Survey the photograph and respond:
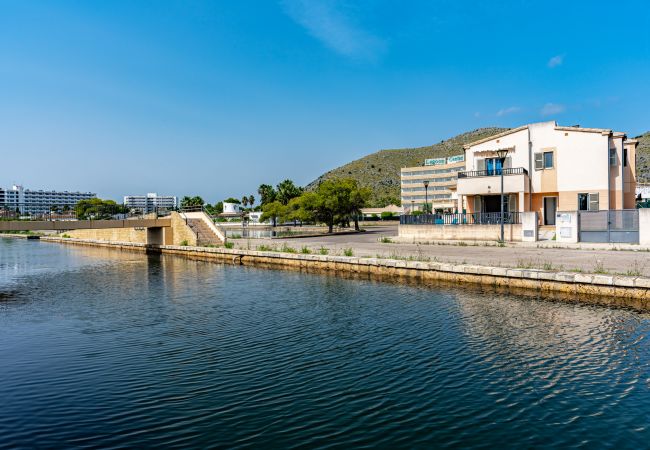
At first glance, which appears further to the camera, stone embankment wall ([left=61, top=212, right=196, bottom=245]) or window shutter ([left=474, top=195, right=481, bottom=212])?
stone embankment wall ([left=61, top=212, right=196, bottom=245])

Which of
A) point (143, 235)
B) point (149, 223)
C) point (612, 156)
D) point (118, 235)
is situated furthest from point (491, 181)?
point (118, 235)

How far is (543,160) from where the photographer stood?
37469 millimetres

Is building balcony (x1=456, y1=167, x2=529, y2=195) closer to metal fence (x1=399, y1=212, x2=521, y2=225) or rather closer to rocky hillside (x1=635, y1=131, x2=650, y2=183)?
metal fence (x1=399, y1=212, x2=521, y2=225)

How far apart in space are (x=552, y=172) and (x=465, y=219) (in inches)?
341

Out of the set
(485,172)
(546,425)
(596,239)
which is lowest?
(546,425)

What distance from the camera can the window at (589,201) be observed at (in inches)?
1393

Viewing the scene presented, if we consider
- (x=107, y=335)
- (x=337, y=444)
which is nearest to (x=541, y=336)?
(x=337, y=444)

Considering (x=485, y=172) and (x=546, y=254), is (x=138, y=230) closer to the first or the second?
(x=485, y=172)

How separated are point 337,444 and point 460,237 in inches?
1177

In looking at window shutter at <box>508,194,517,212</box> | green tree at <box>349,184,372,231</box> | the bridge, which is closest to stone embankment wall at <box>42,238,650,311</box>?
the bridge

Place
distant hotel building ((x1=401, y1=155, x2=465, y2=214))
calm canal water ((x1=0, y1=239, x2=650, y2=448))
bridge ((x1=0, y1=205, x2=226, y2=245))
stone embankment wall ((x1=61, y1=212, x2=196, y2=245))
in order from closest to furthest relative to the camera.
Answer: calm canal water ((x1=0, y1=239, x2=650, y2=448))
bridge ((x1=0, y1=205, x2=226, y2=245))
stone embankment wall ((x1=61, y1=212, x2=196, y2=245))
distant hotel building ((x1=401, y1=155, x2=465, y2=214))

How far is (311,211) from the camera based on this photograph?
196 feet

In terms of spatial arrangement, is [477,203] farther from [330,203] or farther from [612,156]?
[330,203]

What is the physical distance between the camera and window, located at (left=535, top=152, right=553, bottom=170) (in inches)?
1464
